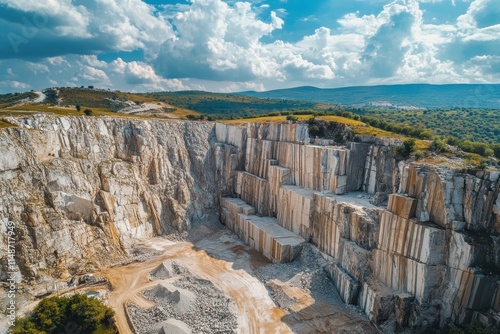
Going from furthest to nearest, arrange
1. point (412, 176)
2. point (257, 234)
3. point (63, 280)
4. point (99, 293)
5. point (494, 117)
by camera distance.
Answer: point (494, 117) < point (257, 234) < point (63, 280) < point (99, 293) < point (412, 176)

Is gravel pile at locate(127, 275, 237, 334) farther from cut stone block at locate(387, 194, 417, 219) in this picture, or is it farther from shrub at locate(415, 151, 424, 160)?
shrub at locate(415, 151, 424, 160)

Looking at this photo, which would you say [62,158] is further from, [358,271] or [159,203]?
[358,271]

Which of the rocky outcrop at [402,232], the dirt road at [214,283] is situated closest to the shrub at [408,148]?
the rocky outcrop at [402,232]

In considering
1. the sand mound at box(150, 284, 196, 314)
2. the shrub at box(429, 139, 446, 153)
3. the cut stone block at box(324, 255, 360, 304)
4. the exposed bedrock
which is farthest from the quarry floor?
the shrub at box(429, 139, 446, 153)

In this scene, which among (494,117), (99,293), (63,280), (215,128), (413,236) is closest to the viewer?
(413,236)

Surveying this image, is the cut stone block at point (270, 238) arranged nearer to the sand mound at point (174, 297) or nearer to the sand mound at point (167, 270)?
the sand mound at point (167, 270)

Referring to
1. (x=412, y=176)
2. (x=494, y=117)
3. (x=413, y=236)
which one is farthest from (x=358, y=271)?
(x=494, y=117)
